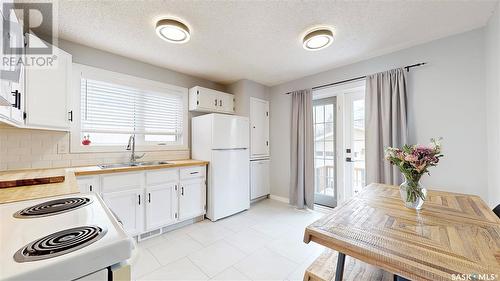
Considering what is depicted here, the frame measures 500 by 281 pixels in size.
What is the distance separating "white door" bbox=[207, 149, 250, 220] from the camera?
2.88 metres

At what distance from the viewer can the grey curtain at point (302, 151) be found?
3.36 m

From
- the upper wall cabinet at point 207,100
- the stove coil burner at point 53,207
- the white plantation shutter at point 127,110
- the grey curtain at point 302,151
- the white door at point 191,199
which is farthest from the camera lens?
the grey curtain at point 302,151

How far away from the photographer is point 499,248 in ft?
2.60

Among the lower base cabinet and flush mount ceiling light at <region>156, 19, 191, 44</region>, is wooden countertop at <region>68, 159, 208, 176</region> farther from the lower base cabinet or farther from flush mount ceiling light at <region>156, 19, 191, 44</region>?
flush mount ceiling light at <region>156, 19, 191, 44</region>

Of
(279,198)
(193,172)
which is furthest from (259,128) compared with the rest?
(193,172)

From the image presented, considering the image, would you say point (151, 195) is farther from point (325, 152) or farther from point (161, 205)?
point (325, 152)

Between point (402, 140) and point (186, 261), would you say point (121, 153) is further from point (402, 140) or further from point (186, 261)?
point (402, 140)

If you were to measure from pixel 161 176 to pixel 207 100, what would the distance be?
→ 4.95 ft

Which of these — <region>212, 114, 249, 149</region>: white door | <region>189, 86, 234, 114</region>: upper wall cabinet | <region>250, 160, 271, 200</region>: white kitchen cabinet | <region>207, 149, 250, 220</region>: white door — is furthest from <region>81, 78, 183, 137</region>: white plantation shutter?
<region>250, 160, 271, 200</region>: white kitchen cabinet

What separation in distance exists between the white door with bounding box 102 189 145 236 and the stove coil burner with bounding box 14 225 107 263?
1624mm

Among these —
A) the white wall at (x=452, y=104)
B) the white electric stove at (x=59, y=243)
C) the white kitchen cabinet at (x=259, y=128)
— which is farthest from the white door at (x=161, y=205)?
the white wall at (x=452, y=104)

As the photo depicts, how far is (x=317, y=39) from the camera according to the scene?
2.13 metres

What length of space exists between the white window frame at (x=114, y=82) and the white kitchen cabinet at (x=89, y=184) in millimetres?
→ 651

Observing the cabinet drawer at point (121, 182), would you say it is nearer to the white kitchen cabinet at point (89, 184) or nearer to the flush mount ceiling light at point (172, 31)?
the white kitchen cabinet at point (89, 184)
